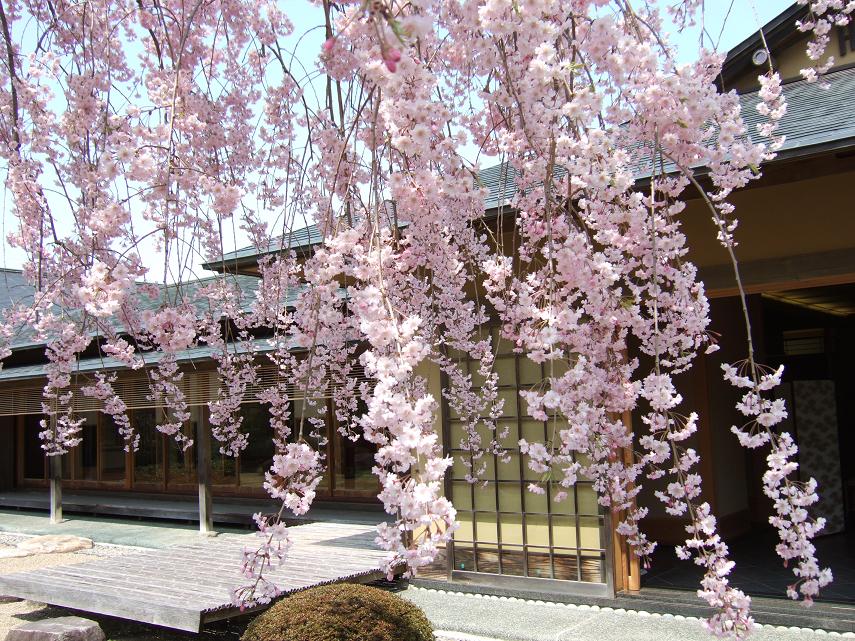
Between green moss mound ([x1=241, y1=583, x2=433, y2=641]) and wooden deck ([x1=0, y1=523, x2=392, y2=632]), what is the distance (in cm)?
72

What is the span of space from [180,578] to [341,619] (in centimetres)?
Result: 186

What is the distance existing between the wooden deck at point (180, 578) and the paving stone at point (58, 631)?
0.10 m

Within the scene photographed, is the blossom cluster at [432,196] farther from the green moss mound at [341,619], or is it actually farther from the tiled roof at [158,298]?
the green moss mound at [341,619]

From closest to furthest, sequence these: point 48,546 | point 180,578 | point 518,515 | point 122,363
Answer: point 180,578, point 518,515, point 122,363, point 48,546

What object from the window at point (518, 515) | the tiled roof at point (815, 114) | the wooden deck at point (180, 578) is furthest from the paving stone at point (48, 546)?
the tiled roof at point (815, 114)

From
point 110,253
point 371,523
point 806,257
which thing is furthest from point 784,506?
point 371,523

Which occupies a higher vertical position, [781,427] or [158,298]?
[158,298]

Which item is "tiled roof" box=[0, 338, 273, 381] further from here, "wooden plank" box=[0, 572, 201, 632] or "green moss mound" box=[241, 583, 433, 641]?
"green moss mound" box=[241, 583, 433, 641]

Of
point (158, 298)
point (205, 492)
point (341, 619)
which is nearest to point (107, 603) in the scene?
point (341, 619)

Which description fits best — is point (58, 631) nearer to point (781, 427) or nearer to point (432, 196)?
point (432, 196)

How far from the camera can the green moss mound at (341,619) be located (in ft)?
10.9

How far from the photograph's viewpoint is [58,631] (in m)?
4.34

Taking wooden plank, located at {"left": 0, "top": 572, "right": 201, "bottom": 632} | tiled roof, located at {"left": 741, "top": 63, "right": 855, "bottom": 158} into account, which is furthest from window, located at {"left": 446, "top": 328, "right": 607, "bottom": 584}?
tiled roof, located at {"left": 741, "top": 63, "right": 855, "bottom": 158}

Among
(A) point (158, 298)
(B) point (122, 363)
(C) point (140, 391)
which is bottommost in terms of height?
(C) point (140, 391)
